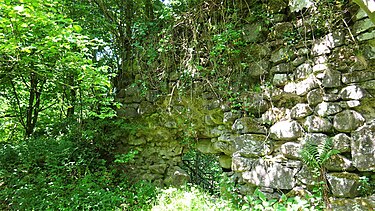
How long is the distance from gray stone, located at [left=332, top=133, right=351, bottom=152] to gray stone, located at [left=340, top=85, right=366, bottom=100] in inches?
14.6

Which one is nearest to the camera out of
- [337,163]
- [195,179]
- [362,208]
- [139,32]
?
[362,208]

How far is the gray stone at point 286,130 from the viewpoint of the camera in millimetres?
2764

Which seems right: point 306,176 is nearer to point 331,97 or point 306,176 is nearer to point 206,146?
point 331,97

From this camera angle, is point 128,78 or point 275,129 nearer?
point 275,129

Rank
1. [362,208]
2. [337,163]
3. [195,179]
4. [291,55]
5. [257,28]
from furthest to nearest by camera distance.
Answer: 1. [195,179]
2. [257,28]
3. [291,55]
4. [337,163]
5. [362,208]

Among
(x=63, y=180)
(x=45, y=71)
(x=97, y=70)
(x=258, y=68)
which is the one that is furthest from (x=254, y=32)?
(x=63, y=180)

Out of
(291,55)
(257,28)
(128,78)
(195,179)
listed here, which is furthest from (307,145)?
(128,78)

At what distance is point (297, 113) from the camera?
2787 millimetres

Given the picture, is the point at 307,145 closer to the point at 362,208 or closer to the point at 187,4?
the point at 362,208

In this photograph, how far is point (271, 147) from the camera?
2941 mm

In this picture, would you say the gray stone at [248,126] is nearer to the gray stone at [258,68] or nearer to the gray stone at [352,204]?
the gray stone at [258,68]

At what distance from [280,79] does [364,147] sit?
109cm

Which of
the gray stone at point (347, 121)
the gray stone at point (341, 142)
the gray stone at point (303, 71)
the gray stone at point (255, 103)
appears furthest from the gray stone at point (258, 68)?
the gray stone at point (341, 142)

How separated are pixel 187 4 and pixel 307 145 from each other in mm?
2619
